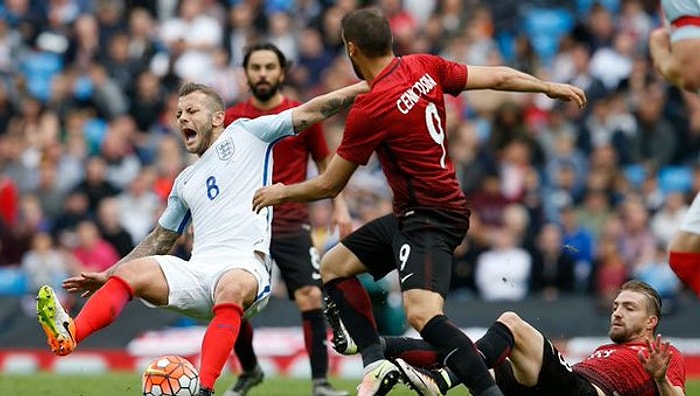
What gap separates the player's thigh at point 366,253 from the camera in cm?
981

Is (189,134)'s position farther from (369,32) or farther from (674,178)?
(674,178)

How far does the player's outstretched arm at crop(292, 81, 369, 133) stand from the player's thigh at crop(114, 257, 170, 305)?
1.36m

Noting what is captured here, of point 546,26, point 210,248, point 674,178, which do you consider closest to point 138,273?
point 210,248

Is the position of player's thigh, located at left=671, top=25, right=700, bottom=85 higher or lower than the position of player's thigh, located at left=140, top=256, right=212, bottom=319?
higher

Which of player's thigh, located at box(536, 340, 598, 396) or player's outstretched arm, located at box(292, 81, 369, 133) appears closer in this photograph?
player's thigh, located at box(536, 340, 598, 396)

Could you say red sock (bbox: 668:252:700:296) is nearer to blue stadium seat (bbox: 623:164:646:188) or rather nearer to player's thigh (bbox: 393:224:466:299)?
player's thigh (bbox: 393:224:466:299)

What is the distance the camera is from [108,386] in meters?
12.4

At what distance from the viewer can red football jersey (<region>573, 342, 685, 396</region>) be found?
9297 millimetres

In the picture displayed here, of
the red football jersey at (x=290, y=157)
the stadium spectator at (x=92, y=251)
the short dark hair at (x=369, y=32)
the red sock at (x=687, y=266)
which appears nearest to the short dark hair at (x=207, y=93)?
the short dark hair at (x=369, y=32)

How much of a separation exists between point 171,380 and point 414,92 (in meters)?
2.32

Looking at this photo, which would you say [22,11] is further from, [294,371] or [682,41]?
[682,41]

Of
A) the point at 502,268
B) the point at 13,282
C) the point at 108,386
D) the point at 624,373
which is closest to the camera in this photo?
the point at 624,373

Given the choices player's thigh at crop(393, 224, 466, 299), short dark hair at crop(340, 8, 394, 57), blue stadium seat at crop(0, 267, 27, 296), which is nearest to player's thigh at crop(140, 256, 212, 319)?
player's thigh at crop(393, 224, 466, 299)

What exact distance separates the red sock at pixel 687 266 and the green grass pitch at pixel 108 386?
10.2 feet
